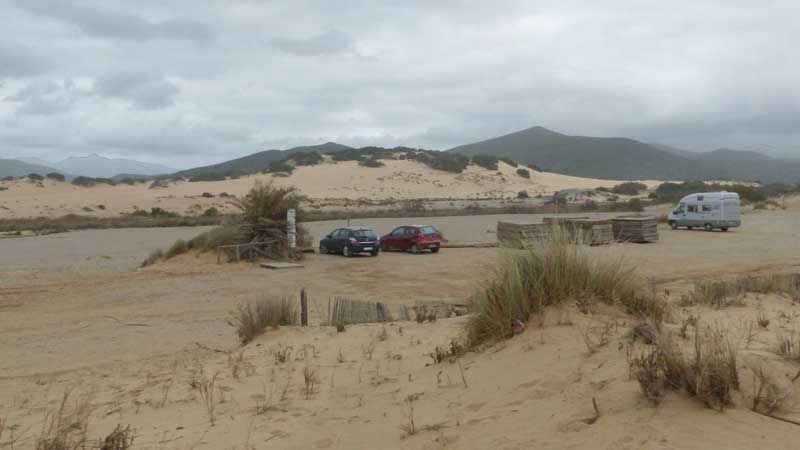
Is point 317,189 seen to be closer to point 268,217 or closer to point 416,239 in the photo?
point 416,239

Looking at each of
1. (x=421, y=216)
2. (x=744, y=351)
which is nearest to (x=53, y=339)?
(x=744, y=351)

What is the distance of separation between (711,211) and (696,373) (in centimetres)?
3656

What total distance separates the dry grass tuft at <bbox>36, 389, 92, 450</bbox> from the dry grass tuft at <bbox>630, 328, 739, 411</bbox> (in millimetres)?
4359

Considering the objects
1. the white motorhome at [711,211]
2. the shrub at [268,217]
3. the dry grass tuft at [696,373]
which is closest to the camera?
the dry grass tuft at [696,373]

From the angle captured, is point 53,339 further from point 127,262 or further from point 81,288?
point 127,262

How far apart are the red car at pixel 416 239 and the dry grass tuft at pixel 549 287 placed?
21825mm

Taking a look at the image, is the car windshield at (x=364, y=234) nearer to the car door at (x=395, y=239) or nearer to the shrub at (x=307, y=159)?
the car door at (x=395, y=239)

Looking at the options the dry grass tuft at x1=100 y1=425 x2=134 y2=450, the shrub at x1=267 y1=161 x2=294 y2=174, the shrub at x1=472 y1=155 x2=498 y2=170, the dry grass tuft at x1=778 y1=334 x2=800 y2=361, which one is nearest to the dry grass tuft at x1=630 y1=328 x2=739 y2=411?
the dry grass tuft at x1=778 y1=334 x2=800 y2=361

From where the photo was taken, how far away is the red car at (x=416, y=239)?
2938 centimetres

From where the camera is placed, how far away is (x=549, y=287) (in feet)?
22.8

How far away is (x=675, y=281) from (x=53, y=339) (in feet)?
52.8

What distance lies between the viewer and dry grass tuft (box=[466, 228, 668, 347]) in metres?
6.92

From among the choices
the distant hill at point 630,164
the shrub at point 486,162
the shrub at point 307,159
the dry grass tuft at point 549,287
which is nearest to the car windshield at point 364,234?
the dry grass tuft at point 549,287

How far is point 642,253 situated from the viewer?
1047 inches
